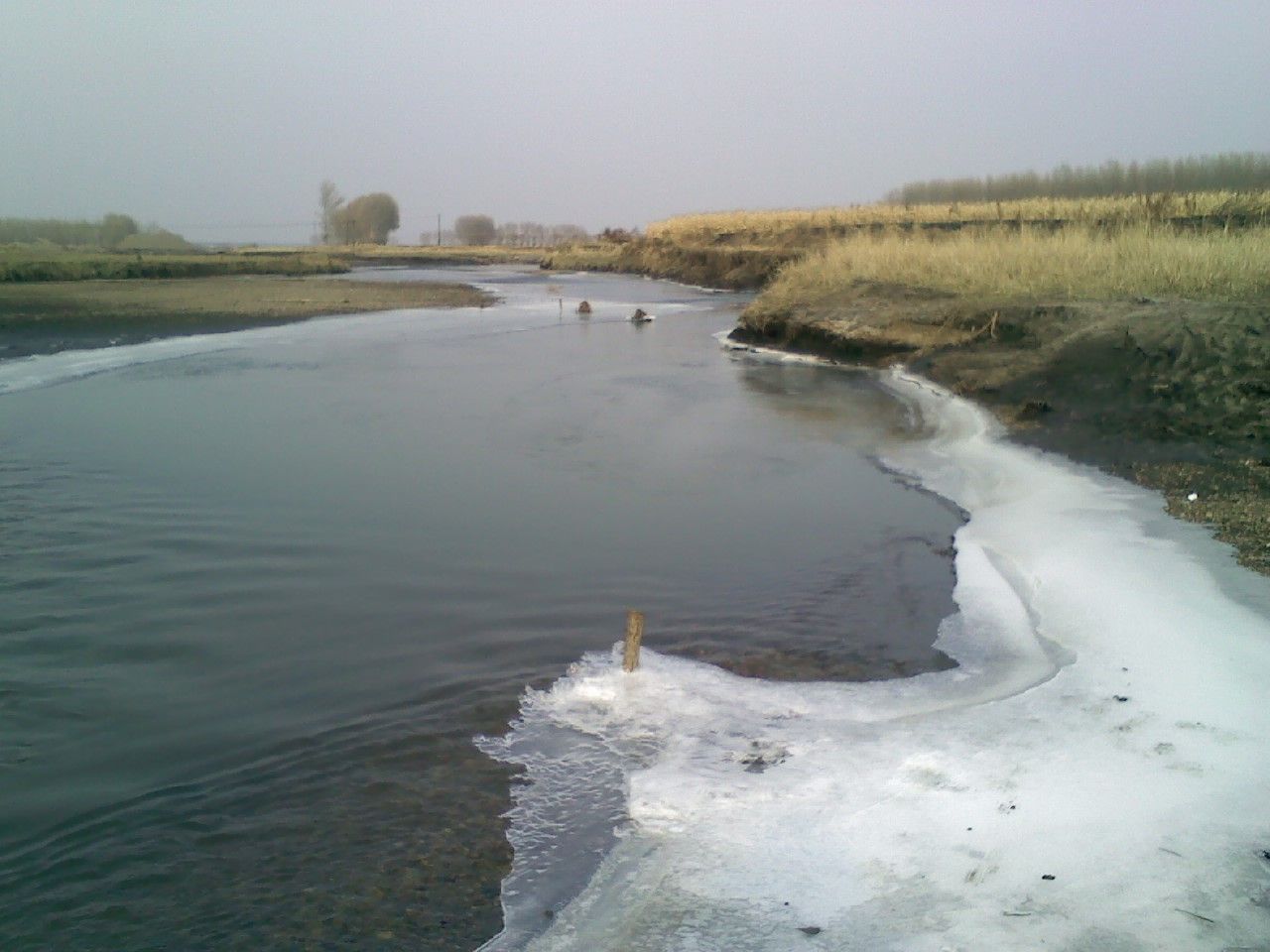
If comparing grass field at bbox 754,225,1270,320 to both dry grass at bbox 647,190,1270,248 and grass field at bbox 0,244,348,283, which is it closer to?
dry grass at bbox 647,190,1270,248

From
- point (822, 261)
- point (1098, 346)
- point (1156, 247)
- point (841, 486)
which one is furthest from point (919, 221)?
point (841, 486)

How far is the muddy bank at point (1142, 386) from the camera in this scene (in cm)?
912

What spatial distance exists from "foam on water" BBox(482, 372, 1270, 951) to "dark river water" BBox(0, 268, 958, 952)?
354 millimetres

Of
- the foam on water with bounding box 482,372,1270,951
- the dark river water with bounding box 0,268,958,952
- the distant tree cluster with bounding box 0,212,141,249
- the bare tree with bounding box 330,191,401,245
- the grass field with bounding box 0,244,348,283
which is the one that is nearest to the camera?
the foam on water with bounding box 482,372,1270,951

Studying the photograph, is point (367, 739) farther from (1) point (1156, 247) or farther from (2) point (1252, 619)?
(1) point (1156, 247)

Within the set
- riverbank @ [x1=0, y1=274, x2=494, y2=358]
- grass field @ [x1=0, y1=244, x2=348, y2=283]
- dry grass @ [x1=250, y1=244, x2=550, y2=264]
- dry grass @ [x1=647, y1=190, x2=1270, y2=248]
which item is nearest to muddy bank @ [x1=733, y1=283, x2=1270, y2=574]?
dry grass @ [x1=647, y1=190, x2=1270, y2=248]

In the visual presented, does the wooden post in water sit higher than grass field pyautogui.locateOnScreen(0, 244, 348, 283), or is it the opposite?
grass field pyautogui.locateOnScreen(0, 244, 348, 283)

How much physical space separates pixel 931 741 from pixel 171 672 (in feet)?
13.3

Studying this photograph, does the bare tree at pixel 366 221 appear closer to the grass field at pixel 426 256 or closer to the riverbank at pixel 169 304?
the grass field at pixel 426 256

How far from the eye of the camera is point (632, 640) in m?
5.69

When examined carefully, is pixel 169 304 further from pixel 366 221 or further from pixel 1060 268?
pixel 366 221

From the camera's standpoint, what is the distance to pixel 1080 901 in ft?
12.0

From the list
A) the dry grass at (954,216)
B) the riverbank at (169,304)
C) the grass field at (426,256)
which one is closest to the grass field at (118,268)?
the riverbank at (169,304)

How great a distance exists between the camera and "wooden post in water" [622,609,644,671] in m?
5.59
